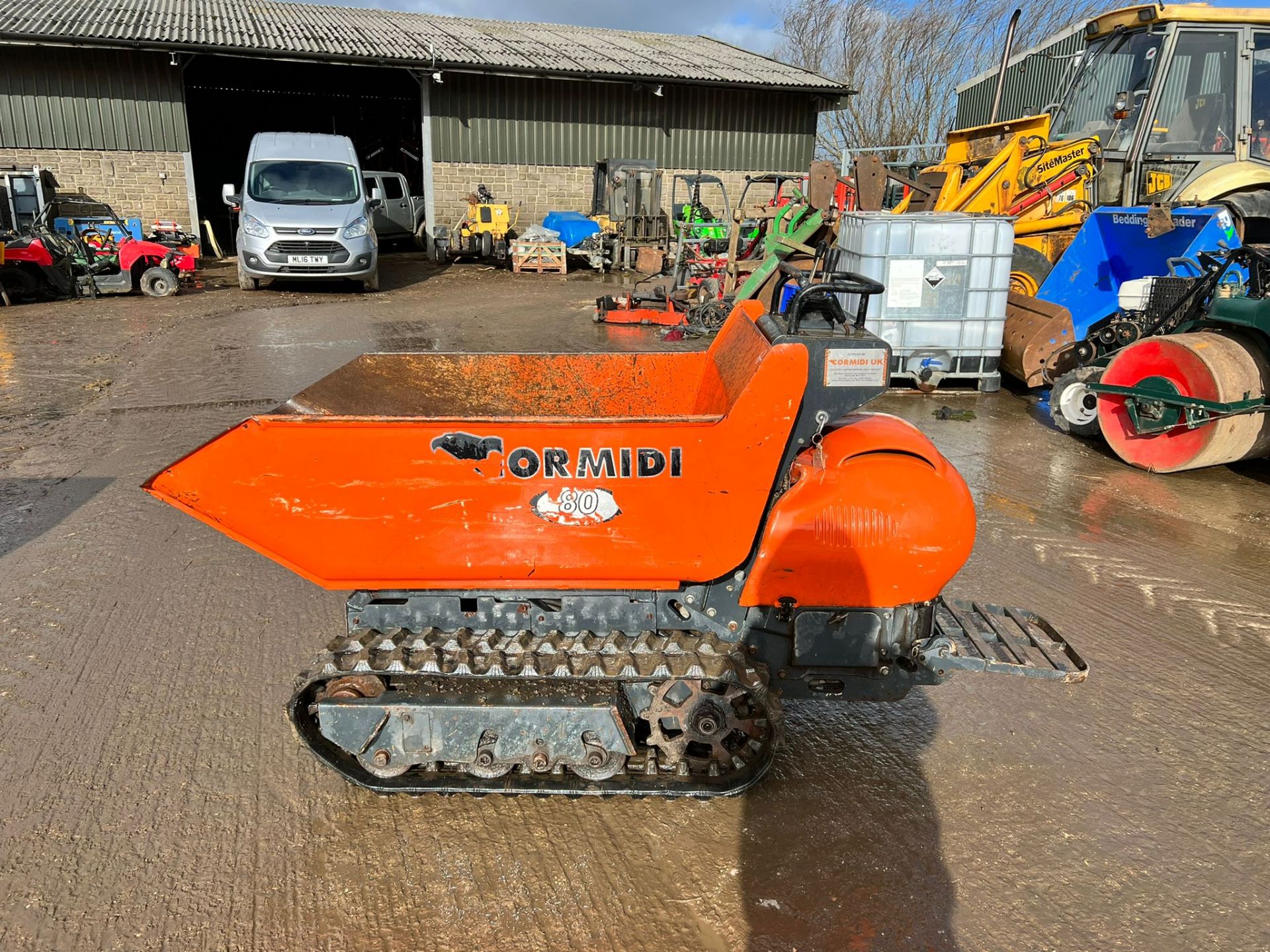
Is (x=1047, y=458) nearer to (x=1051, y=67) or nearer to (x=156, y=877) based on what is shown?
(x=156, y=877)

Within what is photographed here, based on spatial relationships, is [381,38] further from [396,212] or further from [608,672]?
[608,672]

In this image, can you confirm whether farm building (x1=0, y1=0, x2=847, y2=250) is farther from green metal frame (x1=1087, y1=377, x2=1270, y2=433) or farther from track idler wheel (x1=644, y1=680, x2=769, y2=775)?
track idler wheel (x1=644, y1=680, x2=769, y2=775)

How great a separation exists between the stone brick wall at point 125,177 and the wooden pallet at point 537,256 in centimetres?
775

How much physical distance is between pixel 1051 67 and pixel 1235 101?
25.9ft

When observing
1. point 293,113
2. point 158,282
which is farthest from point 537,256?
point 293,113

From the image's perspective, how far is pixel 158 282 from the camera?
591 inches

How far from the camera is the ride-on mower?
111 inches

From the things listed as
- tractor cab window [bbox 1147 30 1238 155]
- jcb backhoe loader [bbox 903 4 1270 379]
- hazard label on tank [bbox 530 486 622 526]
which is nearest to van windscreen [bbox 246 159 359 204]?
jcb backhoe loader [bbox 903 4 1270 379]

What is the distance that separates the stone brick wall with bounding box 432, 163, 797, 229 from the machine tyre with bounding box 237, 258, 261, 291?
694 centimetres

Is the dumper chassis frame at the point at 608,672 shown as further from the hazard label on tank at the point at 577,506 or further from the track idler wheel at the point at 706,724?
the hazard label on tank at the point at 577,506

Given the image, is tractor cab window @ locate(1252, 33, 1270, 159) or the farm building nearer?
tractor cab window @ locate(1252, 33, 1270, 159)

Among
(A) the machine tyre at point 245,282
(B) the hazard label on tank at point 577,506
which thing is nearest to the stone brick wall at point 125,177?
(A) the machine tyre at point 245,282

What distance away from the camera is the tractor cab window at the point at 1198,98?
388 inches

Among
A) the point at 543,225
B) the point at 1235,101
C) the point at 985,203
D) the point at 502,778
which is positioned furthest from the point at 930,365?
the point at 543,225
